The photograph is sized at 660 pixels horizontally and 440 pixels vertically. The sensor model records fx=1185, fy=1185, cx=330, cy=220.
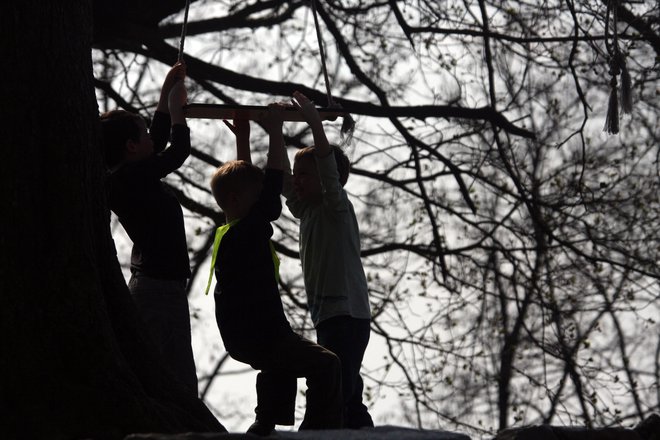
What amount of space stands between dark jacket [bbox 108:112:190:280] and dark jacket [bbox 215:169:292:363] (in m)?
0.17

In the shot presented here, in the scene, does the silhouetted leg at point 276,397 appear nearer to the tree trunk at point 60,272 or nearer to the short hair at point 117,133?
the tree trunk at point 60,272

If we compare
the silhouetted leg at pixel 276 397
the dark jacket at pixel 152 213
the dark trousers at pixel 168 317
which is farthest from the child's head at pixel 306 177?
the silhouetted leg at pixel 276 397

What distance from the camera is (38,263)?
131 inches

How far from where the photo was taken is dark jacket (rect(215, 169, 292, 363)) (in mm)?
4051

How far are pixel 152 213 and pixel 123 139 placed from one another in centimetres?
31

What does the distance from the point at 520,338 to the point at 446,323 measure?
59 centimetres

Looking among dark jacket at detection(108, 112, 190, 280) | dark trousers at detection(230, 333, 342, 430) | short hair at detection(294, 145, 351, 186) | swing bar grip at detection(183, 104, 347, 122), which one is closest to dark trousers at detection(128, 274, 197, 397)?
dark jacket at detection(108, 112, 190, 280)

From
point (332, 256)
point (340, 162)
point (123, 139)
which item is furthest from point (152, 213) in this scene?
point (340, 162)

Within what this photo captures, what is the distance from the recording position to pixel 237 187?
421cm

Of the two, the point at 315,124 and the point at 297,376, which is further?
the point at 315,124

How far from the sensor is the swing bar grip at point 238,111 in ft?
13.5

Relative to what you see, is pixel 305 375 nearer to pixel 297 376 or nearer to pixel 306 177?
pixel 297 376

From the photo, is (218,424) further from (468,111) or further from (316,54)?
(316,54)

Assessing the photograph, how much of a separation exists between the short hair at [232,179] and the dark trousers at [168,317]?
0.35 meters
